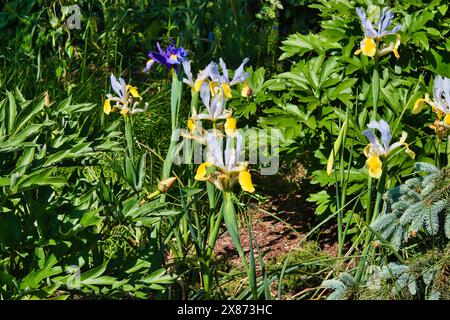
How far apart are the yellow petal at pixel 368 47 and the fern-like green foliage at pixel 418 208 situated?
0.44 meters

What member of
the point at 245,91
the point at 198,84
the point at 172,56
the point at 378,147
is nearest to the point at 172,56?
the point at 172,56

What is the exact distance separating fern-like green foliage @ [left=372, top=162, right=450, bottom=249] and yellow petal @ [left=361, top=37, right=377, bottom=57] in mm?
437

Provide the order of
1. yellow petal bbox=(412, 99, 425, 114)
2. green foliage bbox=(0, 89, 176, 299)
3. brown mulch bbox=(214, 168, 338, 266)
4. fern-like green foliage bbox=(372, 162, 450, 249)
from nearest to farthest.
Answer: green foliage bbox=(0, 89, 176, 299)
fern-like green foliage bbox=(372, 162, 450, 249)
yellow petal bbox=(412, 99, 425, 114)
brown mulch bbox=(214, 168, 338, 266)

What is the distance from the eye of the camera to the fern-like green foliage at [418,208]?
8.79 feet

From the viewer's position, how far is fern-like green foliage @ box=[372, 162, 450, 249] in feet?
8.79

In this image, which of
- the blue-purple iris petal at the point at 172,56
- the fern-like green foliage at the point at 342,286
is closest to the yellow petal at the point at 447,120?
the fern-like green foliage at the point at 342,286

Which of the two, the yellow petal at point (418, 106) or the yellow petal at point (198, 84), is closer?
the yellow petal at point (418, 106)

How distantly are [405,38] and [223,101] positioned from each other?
32.0 inches

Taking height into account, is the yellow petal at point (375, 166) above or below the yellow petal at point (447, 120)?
below

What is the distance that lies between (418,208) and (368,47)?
615mm

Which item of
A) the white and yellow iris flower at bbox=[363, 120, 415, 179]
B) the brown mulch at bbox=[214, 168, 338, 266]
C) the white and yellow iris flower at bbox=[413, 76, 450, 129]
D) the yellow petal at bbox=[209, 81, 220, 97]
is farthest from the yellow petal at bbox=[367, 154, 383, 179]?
the brown mulch at bbox=[214, 168, 338, 266]

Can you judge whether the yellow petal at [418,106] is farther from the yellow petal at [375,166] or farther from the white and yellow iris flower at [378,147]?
the yellow petal at [375,166]

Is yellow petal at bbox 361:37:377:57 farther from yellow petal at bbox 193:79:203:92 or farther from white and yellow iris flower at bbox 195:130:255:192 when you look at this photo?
white and yellow iris flower at bbox 195:130:255:192

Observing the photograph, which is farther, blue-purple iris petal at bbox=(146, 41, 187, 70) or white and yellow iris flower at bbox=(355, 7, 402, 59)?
blue-purple iris petal at bbox=(146, 41, 187, 70)
